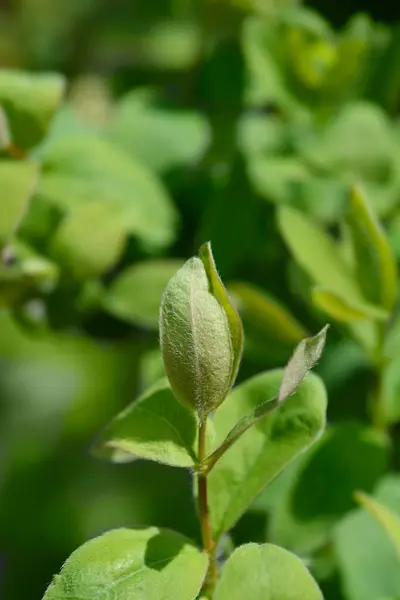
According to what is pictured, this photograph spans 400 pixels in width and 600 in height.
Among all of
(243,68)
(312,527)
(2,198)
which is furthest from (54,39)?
(312,527)

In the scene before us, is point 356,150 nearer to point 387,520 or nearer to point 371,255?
point 371,255

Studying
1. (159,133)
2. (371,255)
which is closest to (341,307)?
(371,255)

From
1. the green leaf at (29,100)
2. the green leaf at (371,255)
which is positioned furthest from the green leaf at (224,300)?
the green leaf at (29,100)

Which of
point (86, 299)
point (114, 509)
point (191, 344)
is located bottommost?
point (114, 509)

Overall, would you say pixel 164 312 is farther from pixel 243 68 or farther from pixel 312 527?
pixel 243 68

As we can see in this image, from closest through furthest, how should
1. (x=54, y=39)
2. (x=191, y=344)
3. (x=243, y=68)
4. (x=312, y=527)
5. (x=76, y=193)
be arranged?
1. (x=191, y=344)
2. (x=312, y=527)
3. (x=76, y=193)
4. (x=243, y=68)
5. (x=54, y=39)

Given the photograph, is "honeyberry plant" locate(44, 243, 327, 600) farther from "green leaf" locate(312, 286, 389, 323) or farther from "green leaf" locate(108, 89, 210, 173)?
"green leaf" locate(108, 89, 210, 173)
